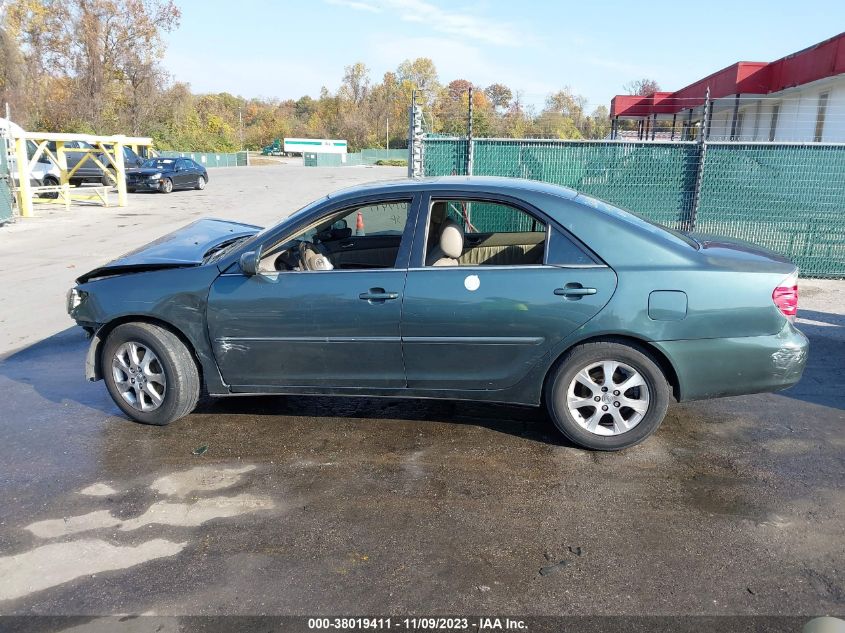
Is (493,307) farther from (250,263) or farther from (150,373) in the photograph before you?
(150,373)

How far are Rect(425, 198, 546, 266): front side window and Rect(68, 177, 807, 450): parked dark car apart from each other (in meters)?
0.02

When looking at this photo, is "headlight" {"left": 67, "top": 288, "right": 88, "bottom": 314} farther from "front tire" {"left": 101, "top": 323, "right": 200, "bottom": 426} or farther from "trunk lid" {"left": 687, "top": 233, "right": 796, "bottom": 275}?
"trunk lid" {"left": 687, "top": 233, "right": 796, "bottom": 275}

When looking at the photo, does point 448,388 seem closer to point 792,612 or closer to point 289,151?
point 792,612

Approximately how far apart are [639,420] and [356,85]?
10195 cm

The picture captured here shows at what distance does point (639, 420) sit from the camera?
13.6ft

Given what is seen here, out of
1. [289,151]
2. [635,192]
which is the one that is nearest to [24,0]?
[289,151]

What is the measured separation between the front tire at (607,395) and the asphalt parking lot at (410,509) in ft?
0.61

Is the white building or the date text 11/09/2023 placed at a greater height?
the white building

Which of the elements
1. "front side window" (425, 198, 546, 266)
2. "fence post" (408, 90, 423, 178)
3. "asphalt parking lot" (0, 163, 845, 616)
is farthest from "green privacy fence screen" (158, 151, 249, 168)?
"asphalt parking lot" (0, 163, 845, 616)

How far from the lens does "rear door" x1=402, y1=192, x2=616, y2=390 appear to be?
405 centimetres

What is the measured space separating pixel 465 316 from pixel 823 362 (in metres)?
3.92

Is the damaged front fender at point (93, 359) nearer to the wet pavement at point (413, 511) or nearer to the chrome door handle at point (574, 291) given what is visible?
the wet pavement at point (413, 511)

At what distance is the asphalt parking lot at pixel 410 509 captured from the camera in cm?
A: 294

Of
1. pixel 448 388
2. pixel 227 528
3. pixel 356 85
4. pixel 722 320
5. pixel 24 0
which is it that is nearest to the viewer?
pixel 227 528
